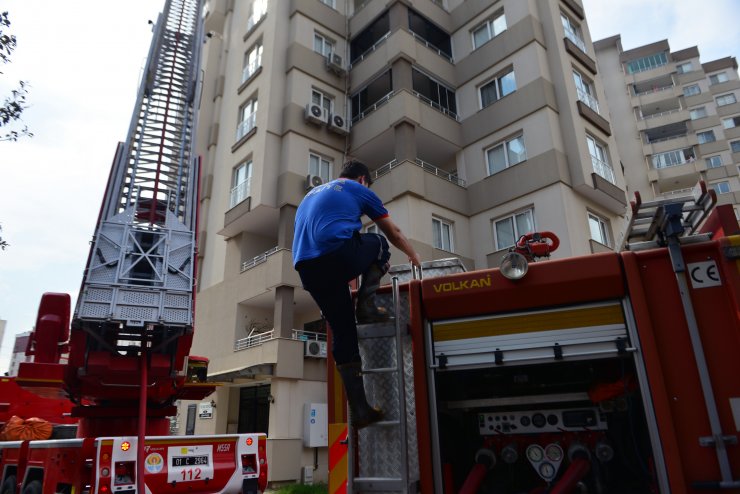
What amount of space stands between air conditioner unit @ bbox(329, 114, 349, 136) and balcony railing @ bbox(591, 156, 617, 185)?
946 cm

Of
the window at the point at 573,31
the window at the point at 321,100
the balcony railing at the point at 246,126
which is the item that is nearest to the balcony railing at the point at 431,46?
the window at the point at 321,100

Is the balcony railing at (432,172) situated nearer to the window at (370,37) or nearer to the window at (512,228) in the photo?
the window at (512,228)

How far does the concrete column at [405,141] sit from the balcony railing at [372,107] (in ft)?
5.51

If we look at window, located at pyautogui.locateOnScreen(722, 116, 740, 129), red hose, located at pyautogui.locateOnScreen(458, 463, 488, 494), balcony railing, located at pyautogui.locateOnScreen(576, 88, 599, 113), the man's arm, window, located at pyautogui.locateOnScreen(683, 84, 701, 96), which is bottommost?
red hose, located at pyautogui.locateOnScreen(458, 463, 488, 494)

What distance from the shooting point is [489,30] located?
68.4 ft

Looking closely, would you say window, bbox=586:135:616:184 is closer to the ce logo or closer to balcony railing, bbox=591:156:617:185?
balcony railing, bbox=591:156:617:185

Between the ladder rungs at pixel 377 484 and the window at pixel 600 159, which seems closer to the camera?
the ladder rungs at pixel 377 484

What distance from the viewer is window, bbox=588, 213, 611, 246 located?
56.7ft

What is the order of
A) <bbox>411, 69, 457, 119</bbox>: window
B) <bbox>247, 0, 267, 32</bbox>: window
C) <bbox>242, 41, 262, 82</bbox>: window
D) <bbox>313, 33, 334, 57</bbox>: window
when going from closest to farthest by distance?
<bbox>411, 69, 457, 119</bbox>: window
<bbox>313, 33, 334, 57</bbox>: window
<bbox>242, 41, 262, 82</bbox>: window
<bbox>247, 0, 267, 32</bbox>: window

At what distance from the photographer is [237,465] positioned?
22.7 feet

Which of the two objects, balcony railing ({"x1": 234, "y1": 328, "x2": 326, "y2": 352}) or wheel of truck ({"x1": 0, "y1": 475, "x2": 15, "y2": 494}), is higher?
balcony railing ({"x1": 234, "y1": 328, "x2": 326, "y2": 352})

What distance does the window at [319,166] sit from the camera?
20.0 m

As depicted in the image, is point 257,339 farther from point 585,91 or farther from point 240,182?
point 585,91

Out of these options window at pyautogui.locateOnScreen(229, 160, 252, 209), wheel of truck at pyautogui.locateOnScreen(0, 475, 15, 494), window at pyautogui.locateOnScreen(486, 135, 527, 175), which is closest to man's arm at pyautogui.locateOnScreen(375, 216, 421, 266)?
wheel of truck at pyautogui.locateOnScreen(0, 475, 15, 494)
